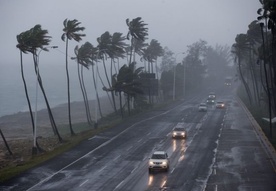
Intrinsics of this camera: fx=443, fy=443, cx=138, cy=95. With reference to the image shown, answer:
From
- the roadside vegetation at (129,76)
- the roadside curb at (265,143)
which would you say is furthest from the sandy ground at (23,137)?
the roadside curb at (265,143)

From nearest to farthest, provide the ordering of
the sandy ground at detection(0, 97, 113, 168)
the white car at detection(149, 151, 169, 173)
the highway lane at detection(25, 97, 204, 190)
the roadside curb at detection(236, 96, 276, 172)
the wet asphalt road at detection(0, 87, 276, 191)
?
the wet asphalt road at detection(0, 87, 276, 191)
the highway lane at detection(25, 97, 204, 190)
the white car at detection(149, 151, 169, 173)
the roadside curb at detection(236, 96, 276, 172)
the sandy ground at detection(0, 97, 113, 168)

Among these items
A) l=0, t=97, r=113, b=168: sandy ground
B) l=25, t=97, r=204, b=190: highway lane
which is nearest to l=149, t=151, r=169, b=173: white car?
l=25, t=97, r=204, b=190: highway lane

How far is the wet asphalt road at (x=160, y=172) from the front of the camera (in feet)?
103

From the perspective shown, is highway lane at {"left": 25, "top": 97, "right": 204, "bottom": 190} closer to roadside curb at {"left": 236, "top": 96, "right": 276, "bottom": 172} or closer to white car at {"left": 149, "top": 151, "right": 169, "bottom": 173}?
white car at {"left": 149, "top": 151, "right": 169, "bottom": 173}

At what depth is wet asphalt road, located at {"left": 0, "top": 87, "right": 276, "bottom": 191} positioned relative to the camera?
1232 inches

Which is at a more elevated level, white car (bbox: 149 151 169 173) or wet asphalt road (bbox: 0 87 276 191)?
white car (bbox: 149 151 169 173)

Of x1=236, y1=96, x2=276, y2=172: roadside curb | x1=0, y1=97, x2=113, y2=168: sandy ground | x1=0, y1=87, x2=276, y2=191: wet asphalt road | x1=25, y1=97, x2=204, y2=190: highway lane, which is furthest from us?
x1=0, y1=97, x2=113, y2=168: sandy ground

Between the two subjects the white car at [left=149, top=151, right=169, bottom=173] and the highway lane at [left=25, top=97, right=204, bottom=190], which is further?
the white car at [left=149, top=151, right=169, bottom=173]

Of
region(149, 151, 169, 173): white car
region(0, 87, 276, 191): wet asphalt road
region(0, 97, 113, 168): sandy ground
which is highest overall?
region(149, 151, 169, 173): white car

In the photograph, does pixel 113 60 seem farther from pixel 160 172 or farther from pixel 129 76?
pixel 160 172

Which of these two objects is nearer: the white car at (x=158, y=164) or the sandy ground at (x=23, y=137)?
the white car at (x=158, y=164)

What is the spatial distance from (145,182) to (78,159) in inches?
447

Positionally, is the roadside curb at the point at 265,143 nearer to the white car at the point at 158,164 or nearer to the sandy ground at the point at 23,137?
the white car at the point at 158,164

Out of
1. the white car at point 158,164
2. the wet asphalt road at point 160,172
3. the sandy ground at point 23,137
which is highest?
the white car at point 158,164
